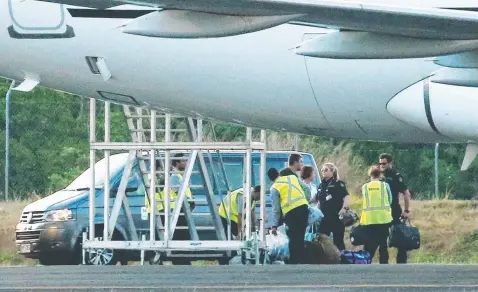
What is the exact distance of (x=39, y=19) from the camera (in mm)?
17797

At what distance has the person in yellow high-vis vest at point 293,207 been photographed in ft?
69.2

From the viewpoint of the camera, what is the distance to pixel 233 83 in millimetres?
17734

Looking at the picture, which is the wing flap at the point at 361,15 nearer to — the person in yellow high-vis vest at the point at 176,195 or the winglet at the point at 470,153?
the winglet at the point at 470,153

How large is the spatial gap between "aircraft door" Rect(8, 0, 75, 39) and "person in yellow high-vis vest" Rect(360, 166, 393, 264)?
20.1 feet

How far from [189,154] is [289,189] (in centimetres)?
240

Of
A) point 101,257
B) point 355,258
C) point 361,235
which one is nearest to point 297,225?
point 355,258

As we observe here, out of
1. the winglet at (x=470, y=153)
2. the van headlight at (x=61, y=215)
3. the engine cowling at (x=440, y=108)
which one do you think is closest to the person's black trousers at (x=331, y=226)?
the van headlight at (x=61, y=215)

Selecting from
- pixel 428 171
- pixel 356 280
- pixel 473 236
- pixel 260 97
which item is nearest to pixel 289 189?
pixel 260 97

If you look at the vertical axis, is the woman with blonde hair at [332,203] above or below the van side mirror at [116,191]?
below

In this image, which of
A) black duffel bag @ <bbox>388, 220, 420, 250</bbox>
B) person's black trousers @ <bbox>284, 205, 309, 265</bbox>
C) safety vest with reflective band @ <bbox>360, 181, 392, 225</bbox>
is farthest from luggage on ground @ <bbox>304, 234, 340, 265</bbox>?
black duffel bag @ <bbox>388, 220, 420, 250</bbox>

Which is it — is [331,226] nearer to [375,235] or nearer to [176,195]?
[375,235]

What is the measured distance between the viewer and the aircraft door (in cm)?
1773

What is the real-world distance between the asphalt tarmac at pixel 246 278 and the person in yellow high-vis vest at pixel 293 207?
1.67m

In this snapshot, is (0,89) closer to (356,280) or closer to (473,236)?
(473,236)
